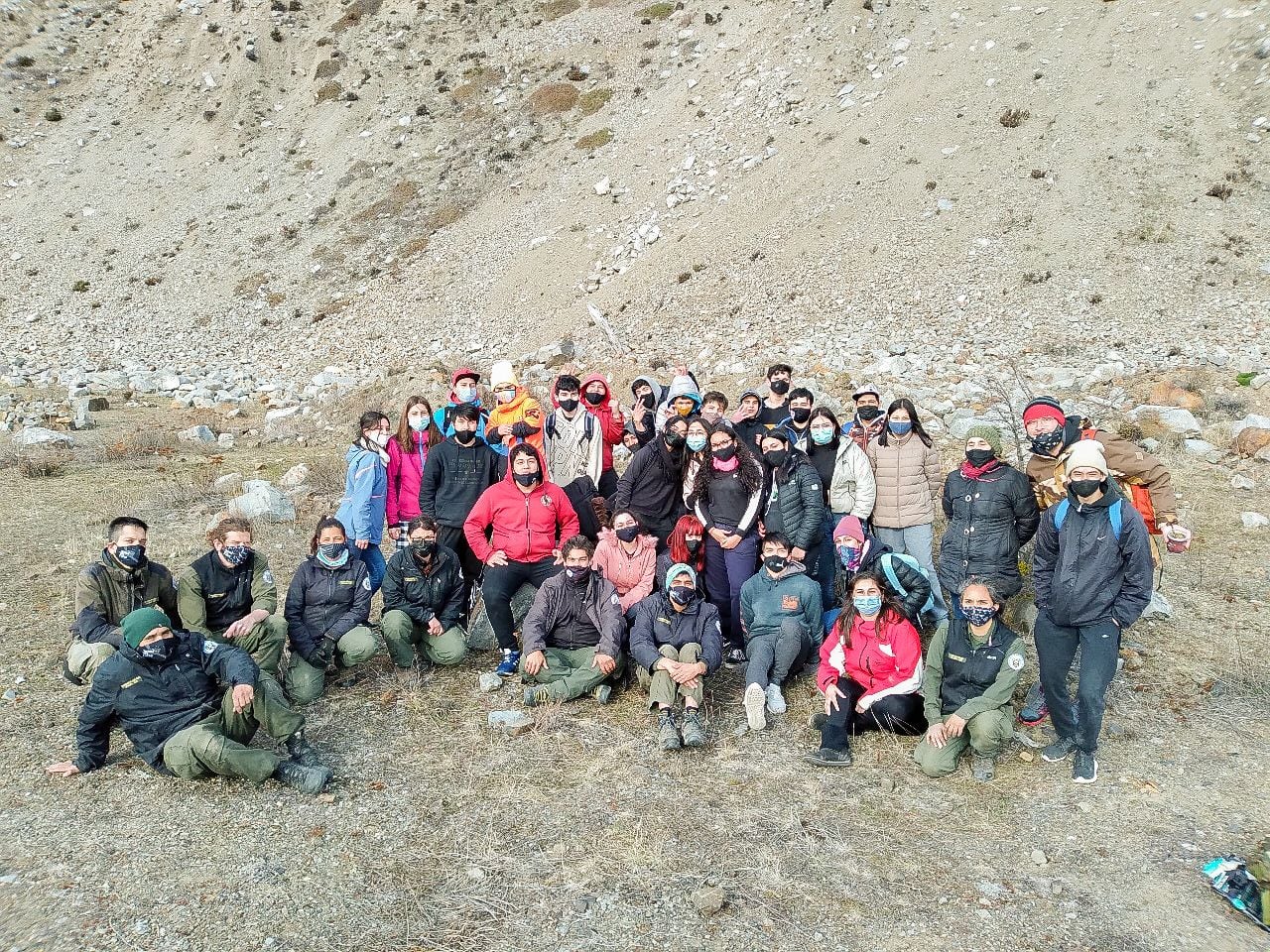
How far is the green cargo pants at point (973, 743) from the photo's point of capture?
5.59m

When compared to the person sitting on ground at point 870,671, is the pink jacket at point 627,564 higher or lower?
higher

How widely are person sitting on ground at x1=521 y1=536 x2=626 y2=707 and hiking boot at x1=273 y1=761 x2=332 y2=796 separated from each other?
170 centimetres

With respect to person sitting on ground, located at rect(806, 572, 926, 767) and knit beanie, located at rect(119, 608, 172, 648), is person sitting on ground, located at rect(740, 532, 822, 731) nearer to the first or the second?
person sitting on ground, located at rect(806, 572, 926, 767)

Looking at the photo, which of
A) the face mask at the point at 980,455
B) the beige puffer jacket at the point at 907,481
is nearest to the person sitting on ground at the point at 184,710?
the beige puffer jacket at the point at 907,481

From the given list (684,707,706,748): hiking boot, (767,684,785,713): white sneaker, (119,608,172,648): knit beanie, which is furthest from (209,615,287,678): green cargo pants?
(767,684,785,713): white sneaker

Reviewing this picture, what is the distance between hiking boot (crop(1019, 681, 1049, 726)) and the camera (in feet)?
20.7

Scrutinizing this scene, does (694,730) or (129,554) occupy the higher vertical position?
(129,554)

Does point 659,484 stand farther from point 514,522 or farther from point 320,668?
point 320,668

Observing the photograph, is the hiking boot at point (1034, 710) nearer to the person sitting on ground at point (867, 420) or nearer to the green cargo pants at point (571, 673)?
the person sitting on ground at point (867, 420)

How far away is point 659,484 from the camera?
305 inches

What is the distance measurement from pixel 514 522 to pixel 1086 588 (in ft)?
14.7

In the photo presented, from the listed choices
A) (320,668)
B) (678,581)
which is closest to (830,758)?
(678,581)

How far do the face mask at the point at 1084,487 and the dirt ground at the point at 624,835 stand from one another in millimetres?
1945

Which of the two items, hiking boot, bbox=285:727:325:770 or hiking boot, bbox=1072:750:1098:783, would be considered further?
hiking boot, bbox=285:727:325:770
